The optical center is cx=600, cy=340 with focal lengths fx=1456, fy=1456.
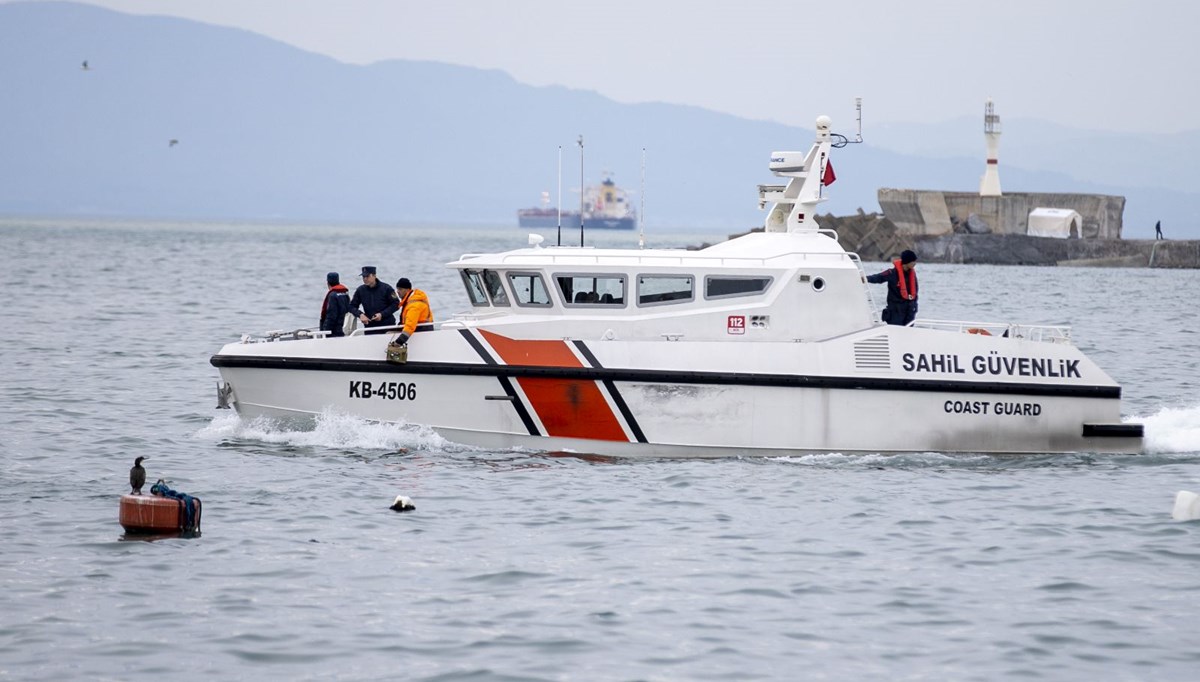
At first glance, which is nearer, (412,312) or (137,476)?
(137,476)

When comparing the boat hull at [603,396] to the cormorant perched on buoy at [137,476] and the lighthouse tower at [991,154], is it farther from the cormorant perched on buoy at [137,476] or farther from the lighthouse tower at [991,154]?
the lighthouse tower at [991,154]

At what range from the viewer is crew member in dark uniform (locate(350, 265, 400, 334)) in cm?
1557

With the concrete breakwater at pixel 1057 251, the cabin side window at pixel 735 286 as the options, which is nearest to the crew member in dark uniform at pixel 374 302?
the cabin side window at pixel 735 286

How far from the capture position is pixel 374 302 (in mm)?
A: 15633

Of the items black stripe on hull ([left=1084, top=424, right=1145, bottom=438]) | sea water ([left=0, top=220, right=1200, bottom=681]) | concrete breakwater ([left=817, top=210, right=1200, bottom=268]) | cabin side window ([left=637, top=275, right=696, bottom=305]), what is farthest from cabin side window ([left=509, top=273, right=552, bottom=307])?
concrete breakwater ([left=817, top=210, right=1200, bottom=268])

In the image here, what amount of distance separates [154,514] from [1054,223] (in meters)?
72.1

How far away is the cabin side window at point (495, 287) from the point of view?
15.2 metres

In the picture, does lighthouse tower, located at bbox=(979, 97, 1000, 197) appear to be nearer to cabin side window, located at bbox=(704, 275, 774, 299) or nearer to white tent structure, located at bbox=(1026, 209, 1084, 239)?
white tent structure, located at bbox=(1026, 209, 1084, 239)

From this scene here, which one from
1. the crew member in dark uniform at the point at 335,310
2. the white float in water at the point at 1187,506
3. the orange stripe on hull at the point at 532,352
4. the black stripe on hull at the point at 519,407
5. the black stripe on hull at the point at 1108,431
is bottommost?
the white float in water at the point at 1187,506

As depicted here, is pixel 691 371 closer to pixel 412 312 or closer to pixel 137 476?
pixel 412 312

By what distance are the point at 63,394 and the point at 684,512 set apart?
10834 millimetres

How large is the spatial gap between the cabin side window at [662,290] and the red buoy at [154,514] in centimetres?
535

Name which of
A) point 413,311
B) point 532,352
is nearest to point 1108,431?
point 532,352

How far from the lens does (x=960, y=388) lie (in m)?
14.9
